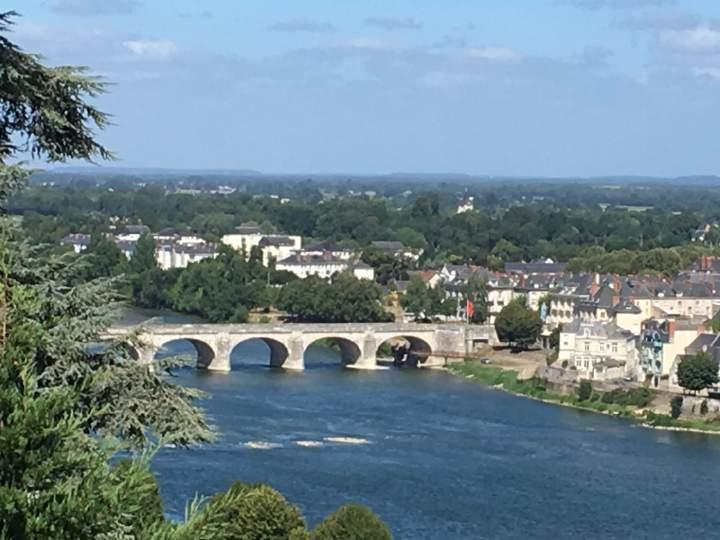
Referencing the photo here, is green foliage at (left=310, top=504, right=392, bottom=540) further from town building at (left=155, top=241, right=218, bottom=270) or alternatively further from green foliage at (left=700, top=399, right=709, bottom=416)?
town building at (left=155, top=241, right=218, bottom=270)

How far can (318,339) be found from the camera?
3133cm

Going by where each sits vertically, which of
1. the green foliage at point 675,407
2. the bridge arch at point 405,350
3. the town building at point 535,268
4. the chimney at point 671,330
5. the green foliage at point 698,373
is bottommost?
the bridge arch at point 405,350

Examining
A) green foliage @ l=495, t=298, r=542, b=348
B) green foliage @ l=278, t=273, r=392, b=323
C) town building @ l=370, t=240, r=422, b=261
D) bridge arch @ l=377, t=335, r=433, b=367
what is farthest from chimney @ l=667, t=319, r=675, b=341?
town building @ l=370, t=240, r=422, b=261

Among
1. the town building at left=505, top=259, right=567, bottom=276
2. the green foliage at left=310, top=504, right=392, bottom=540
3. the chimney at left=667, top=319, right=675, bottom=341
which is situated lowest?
the town building at left=505, top=259, right=567, bottom=276

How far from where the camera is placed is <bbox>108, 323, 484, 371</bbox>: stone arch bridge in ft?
95.8

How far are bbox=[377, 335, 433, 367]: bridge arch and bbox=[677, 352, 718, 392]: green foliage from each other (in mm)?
7494

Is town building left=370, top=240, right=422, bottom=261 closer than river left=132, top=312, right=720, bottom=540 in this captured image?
No

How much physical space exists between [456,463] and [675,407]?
5.68 metres

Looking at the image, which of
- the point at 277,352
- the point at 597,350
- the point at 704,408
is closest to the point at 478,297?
the point at 277,352

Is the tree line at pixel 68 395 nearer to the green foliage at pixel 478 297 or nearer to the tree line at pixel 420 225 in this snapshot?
the green foliage at pixel 478 297

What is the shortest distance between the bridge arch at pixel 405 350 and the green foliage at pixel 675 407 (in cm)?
791

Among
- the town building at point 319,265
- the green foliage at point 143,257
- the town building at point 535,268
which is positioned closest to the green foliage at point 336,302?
the town building at point 535,268

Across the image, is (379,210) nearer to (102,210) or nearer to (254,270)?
(102,210)

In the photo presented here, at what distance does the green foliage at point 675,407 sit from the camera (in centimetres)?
2359
